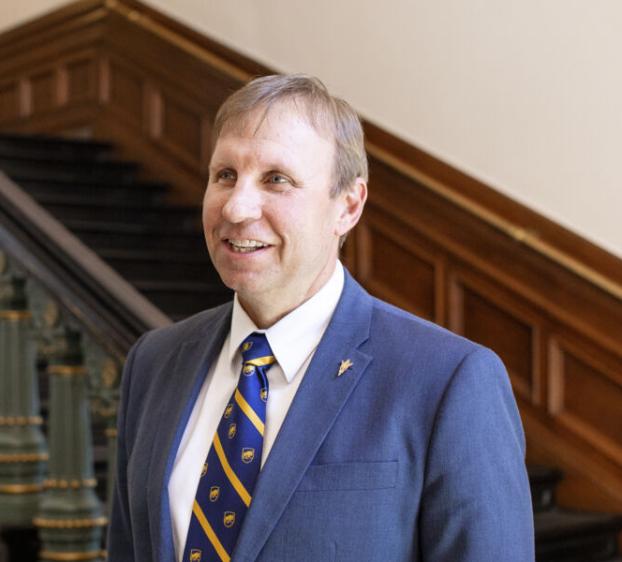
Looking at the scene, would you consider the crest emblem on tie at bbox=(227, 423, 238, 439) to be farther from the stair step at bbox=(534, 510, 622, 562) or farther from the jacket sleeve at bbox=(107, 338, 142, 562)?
the stair step at bbox=(534, 510, 622, 562)

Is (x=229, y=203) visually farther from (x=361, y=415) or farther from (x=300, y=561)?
(x=300, y=561)

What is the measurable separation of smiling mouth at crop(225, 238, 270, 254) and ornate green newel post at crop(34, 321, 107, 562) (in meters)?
1.94

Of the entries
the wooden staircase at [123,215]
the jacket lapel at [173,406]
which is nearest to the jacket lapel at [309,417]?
the jacket lapel at [173,406]

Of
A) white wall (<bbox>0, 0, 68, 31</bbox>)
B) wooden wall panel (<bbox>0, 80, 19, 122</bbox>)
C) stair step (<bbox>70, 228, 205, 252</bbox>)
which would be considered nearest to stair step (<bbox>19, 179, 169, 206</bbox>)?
stair step (<bbox>70, 228, 205, 252</bbox>)

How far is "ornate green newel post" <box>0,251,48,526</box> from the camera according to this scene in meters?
3.80

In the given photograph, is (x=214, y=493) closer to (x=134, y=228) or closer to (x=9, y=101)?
(x=134, y=228)

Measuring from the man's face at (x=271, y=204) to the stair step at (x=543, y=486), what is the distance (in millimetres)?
3022

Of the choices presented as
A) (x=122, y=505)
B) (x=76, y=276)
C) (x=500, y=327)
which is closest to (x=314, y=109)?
(x=122, y=505)

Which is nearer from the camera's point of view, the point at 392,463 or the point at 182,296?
the point at 392,463

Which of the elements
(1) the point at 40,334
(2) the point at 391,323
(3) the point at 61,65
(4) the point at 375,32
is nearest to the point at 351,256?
(4) the point at 375,32

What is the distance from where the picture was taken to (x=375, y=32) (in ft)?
18.6

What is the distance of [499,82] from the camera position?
5.07m

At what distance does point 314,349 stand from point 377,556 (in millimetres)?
318

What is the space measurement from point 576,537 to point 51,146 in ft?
13.5
